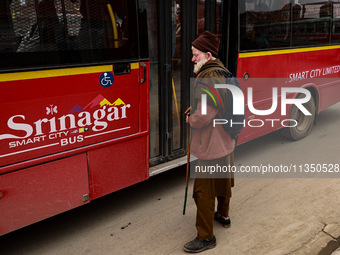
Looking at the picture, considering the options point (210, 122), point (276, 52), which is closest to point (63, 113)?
point (210, 122)

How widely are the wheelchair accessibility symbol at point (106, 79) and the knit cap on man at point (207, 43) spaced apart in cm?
83

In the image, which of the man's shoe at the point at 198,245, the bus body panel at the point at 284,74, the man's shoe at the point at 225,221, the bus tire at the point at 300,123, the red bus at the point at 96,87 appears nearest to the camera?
the red bus at the point at 96,87

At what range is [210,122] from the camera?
294cm

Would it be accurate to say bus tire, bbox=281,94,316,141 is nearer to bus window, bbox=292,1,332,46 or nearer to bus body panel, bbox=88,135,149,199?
bus window, bbox=292,1,332,46

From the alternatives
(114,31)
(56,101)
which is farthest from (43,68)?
(114,31)

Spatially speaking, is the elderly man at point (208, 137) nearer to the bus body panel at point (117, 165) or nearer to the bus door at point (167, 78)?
the bus body panel at point (117, 165)

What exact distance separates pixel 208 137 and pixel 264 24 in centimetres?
255

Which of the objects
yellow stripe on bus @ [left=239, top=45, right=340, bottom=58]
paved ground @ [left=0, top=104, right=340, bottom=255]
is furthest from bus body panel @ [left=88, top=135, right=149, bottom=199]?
yellow stripe on bus @ [left=239, top=45, right=340, bottom=58]

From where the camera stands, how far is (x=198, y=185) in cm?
310

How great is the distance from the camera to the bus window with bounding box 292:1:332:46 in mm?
5363

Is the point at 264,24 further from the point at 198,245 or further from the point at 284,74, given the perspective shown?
the point at 198,245

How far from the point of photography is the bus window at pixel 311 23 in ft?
17.6

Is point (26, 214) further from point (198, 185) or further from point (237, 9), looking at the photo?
point (237, 9)

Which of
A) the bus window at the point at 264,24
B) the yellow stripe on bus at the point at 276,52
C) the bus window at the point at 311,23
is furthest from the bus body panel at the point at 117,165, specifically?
the bus window at the point at 311,23
